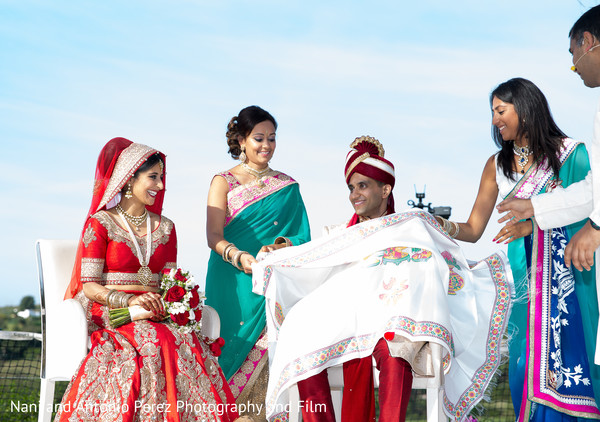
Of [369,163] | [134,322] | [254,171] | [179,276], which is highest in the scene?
[254,171]

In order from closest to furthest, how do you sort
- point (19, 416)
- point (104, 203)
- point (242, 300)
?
point (104, 203) → point (242, 300) → point (19, 416)

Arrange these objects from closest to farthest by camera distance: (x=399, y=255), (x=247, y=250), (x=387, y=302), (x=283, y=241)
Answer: (x=387, y=302) < (x=399, y=255) < (x=283, y=241) < (x=247, y=250)

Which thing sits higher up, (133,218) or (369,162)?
(369,162)

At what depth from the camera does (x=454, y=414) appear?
3.60m

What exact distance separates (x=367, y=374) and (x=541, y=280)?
1220 millimetres

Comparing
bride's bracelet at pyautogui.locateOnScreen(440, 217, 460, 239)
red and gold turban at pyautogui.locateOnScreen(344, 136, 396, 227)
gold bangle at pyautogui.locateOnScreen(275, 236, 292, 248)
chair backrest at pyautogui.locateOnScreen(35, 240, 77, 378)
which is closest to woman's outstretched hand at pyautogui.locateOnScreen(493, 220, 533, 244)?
bride's bracelet at pyautogui.locateOnScreen(440, 217, 460, 239)

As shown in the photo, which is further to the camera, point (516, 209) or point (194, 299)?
point (194, 299)

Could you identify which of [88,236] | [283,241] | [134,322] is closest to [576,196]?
[283,241]

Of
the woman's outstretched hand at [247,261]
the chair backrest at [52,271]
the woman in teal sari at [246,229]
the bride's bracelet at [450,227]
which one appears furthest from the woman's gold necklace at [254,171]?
the bride's bracelet at [450,227]

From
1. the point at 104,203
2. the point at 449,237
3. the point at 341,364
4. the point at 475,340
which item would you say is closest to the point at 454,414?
the point at 475,340

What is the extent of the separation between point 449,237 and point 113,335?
6.39 ft

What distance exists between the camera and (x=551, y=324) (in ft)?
12.9

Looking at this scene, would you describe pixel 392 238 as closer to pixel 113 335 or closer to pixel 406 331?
pixel 406 331

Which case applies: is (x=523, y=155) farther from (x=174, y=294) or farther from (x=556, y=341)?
(x=174, y=294)
